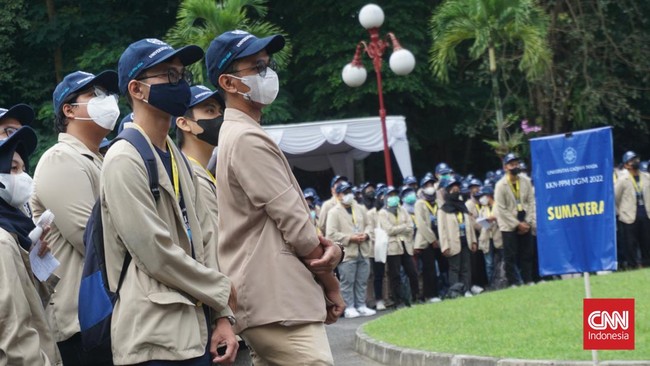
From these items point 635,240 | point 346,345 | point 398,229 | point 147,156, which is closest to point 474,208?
point 398,229

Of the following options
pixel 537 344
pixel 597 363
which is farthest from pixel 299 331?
pixel 537 344

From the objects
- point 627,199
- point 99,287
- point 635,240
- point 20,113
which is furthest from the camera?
point 635,240

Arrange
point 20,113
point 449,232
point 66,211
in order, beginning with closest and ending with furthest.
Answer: point 66,211
point 20,113
point 449,232

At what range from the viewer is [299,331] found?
556 centimetres

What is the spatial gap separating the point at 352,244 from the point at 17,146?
48.0 feet

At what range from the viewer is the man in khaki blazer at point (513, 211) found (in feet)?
71.2

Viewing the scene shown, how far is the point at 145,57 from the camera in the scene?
531 centimetres

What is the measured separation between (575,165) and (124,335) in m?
6.33

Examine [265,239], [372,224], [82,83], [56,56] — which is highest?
[56,56]

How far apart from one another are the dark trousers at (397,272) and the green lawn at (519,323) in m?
3.48

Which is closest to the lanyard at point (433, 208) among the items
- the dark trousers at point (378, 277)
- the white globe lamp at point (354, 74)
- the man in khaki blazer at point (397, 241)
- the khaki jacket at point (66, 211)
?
the man in khaki blazer at point (397, 241)

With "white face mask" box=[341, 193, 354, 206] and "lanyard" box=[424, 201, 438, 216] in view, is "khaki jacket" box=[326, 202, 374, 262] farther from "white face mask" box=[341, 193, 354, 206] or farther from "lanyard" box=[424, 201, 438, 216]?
"lanyard" box=[424, 201, 438, 216]

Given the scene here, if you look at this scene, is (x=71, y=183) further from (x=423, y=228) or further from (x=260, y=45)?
(x=423, y=228)

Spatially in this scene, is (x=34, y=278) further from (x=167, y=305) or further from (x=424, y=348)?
(x=424, y=348)
